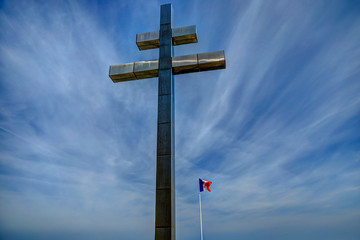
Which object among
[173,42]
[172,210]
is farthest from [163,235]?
[173,42]

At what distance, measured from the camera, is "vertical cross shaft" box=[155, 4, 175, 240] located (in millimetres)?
6770

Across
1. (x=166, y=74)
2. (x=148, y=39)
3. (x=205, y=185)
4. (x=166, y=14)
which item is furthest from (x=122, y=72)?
(x=205, y=185)

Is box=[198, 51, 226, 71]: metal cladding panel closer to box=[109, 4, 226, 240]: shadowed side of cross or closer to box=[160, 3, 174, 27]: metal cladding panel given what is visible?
box=[109, 4, 226, 240]: shadowed side of cross

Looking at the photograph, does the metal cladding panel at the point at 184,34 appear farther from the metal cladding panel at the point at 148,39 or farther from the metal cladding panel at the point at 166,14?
the metal cladding panel at the point at 148,39

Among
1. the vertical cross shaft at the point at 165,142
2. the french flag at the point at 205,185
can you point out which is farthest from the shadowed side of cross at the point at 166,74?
the french flag at the point at 205,185

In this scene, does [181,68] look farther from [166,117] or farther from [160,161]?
[160,161]

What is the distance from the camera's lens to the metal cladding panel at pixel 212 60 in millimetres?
8547

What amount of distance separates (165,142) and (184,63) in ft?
9.73

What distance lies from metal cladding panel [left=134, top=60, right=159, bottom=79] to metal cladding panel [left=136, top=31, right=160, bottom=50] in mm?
874

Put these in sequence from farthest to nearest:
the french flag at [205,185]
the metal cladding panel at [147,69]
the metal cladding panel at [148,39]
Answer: the french flag at [205,185] → the metal cladding panel at [148,39] → the metal cladding panel at [147,69]

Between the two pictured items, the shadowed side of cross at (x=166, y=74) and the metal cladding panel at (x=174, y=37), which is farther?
the metal cladding panel at (x=174, y=37)

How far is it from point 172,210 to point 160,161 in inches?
56.9

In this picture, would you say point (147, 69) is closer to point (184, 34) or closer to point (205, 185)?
point (184, 34)

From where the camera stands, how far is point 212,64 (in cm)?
863
